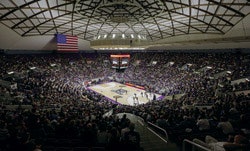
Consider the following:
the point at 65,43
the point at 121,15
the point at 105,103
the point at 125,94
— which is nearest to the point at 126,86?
the point at 125,94

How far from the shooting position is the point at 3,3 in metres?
20.0

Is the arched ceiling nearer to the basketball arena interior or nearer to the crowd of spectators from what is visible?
the basketball arena interior

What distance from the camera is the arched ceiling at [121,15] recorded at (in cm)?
2064

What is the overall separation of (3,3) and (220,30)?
27263 mm

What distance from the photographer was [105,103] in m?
26.6

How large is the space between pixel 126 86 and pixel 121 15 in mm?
26575

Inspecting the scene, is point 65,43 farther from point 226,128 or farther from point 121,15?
point 226,128

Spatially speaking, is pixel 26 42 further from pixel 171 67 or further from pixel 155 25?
pixel 171 67

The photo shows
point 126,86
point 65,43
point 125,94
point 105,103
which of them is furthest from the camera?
point 126,86

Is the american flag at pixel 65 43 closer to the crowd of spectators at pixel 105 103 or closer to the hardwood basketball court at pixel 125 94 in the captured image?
the crowd of spectators at pixel 105 103

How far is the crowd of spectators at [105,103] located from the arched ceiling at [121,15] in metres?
7.80

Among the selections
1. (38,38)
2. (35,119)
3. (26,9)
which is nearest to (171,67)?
(38,38)

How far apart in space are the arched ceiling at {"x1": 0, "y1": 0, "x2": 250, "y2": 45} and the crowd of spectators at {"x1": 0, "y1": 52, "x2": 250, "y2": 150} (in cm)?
780

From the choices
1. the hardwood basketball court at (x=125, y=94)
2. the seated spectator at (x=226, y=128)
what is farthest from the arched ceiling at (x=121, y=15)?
the seated spectator at (x=226, y=128)
